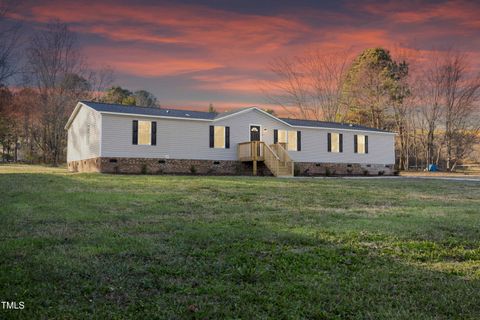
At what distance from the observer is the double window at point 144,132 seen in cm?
2175

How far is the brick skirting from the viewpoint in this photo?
69.8ft

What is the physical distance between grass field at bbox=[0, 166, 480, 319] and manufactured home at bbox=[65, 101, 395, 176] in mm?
12473

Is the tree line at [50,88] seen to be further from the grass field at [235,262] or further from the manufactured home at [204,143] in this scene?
the grass field at [235,262]

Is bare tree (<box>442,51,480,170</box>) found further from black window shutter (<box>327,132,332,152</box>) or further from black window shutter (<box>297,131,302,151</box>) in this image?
black window shutter (<box>297,131,302,151</box>)

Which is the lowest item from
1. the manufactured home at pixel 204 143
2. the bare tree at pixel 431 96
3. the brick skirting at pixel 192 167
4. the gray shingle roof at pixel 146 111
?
the brick skirting at pixel 192 167

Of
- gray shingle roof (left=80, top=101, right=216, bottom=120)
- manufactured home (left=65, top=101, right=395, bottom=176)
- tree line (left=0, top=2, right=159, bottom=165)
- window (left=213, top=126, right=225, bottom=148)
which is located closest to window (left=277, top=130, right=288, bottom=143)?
manufactured home (left=65, top=101, right=395, bottom=176)

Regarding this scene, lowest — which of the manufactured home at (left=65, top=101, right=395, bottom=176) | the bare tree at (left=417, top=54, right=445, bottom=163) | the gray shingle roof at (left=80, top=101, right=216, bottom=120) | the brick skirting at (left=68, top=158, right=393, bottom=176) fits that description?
the brick skirting at (left=68, top=158, right=393, bottom=176)

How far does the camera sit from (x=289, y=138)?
26.9 metres

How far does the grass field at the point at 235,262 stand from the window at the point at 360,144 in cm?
2105

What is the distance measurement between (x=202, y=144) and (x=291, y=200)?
13.4 meters

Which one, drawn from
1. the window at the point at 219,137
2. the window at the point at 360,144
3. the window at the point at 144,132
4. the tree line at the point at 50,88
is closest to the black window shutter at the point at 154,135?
the window at the point at 144,132

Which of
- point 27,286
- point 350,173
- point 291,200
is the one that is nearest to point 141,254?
point 27,286

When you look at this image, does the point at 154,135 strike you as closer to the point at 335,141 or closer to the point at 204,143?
the point at 204,143

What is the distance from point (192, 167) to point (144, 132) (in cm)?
337
